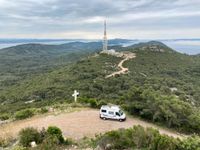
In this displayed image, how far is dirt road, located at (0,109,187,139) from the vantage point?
1633 centimetres

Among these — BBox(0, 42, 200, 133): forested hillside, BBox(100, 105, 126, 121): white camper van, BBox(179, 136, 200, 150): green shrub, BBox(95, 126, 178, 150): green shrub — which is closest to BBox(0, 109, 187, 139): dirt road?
BBox(100, 105, 126, 121): white camper van

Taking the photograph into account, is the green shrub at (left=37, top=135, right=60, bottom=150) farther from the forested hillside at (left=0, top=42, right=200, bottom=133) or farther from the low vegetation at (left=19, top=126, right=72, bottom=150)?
the forested hillside at (left=0, top=42, right=200, bottom=133)

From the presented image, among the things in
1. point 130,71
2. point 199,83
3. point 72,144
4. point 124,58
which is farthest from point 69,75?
point 72,144

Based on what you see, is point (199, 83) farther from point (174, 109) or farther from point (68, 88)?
point (174, 109)

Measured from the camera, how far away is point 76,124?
17.5 metres

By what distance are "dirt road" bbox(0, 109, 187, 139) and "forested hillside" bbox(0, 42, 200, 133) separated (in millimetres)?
1356

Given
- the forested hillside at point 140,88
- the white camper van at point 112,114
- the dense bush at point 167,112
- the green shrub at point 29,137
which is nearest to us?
the green shrub at point 29,137

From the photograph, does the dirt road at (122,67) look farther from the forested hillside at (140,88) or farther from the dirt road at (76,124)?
the dirt road at (76,124)

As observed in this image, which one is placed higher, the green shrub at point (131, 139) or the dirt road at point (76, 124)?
the green shrub at point (131, 139)

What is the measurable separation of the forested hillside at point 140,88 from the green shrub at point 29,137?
7.65 meters

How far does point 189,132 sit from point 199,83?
2106 inches

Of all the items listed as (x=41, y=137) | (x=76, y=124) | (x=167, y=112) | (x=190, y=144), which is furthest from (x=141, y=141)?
(x=167, y=112)

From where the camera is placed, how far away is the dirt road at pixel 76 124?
16.3 m

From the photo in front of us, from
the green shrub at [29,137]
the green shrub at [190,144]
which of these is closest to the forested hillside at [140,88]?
the green shrub at [190,144]
